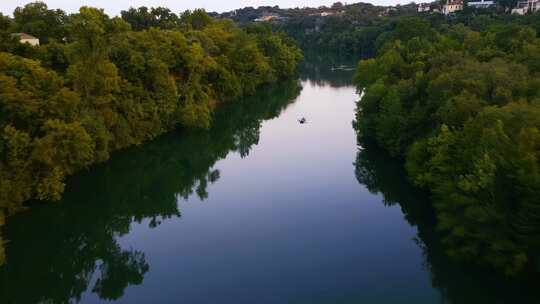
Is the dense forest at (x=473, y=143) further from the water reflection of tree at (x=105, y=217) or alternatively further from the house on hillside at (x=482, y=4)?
the house on hillside at (x=482, y=4)

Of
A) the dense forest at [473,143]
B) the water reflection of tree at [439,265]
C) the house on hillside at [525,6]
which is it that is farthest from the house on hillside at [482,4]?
the water reflection of tree at [439,265]

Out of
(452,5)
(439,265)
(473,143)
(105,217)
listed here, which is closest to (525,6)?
(452,5)


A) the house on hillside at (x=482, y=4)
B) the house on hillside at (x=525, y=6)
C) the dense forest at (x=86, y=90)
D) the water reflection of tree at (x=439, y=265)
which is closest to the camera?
the water reflection of tree at (x=439, y=265)

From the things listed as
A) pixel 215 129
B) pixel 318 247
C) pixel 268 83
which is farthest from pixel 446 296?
pixel 268 83

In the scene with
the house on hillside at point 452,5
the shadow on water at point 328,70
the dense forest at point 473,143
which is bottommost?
the shadow on water at point 328,70

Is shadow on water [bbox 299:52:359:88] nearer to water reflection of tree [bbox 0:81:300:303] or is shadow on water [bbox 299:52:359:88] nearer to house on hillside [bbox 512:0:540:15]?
house on hillside [bbox 512:0:540:15]

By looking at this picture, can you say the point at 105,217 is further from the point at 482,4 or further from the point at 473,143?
the point at 482,4

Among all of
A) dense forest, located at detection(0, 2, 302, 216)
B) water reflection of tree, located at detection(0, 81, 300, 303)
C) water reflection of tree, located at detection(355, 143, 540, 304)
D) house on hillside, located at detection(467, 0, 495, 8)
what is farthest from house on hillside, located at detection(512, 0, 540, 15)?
water reflection of tree, located at detection(355, 143, 540, 304)
